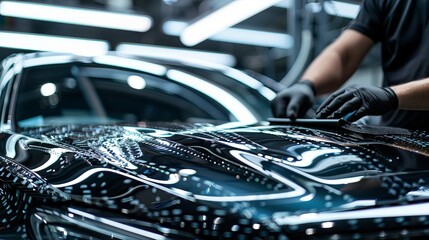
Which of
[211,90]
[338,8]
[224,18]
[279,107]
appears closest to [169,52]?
[224,18]

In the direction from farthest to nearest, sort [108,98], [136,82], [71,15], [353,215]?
[71,15] → [108,98] → [136,82] → [353,215]

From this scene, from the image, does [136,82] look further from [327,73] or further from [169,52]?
[169,52]

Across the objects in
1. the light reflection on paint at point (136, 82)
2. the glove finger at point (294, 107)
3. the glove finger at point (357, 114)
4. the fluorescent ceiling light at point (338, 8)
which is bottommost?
the glove finger at point (357, 114)

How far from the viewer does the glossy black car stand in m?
0.74

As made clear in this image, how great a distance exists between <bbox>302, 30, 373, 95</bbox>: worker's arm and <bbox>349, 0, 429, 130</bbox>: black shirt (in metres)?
0.09

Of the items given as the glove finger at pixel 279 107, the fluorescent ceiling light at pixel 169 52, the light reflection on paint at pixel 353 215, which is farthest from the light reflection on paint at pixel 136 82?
the fluorescent ceiling light at pixel 169 52

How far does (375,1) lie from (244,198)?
50.8 inches

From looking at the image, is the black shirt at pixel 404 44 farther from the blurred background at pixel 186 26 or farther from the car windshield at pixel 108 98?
the blurred background at pixel 186 26

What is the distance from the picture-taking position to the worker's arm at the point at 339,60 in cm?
190

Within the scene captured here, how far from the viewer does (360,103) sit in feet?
4.67

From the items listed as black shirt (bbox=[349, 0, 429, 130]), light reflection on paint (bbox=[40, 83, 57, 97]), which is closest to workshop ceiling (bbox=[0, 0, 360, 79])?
light reflection on paint (bbox=[40, 83, 57, 97])

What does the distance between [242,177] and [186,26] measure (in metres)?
5.81

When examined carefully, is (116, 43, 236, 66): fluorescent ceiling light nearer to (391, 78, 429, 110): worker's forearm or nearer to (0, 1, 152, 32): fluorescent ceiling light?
(0, 1, 152, 32): fluorescent ceiling light

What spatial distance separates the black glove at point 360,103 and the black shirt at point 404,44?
257 millimetres
